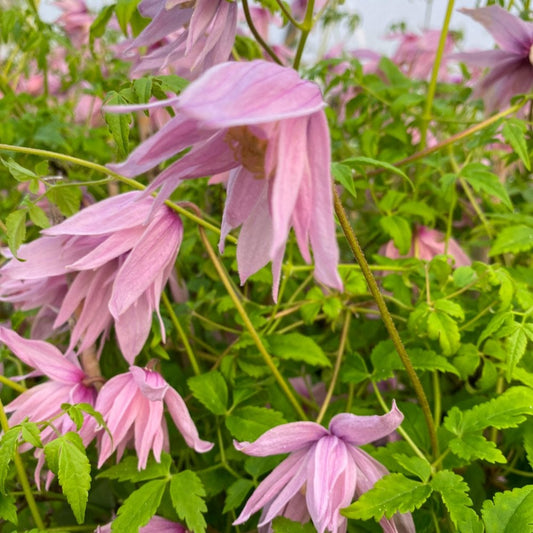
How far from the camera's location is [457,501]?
0.46 metres

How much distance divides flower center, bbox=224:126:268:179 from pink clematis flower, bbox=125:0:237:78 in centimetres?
11

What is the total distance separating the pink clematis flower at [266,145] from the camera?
34 centimetres

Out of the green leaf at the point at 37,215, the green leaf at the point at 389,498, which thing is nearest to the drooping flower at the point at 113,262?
the green leaf at the point at 37,215

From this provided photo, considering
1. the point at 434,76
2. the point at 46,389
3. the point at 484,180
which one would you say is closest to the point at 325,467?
the point at 46,389

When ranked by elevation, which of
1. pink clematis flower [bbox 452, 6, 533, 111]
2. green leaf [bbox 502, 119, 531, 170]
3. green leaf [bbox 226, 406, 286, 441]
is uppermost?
pink clematis flower [bbox 452, 6, 533, 111]

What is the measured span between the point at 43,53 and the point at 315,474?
0.74 meters

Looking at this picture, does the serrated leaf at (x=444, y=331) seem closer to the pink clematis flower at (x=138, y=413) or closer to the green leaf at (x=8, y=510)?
the pink clematis flower at (x=138, y=413)

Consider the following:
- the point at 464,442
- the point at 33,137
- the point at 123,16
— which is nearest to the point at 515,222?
the point at 464,442

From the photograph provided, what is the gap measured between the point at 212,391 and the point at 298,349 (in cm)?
9

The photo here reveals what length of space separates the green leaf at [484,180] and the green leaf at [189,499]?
0.40 m

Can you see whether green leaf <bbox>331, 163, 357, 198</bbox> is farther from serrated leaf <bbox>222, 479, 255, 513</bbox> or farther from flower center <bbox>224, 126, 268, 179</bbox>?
serrated leaf <bbox>222, 479, 255, 513</bbox>

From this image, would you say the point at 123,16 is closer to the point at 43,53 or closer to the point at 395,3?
the point at 43,53

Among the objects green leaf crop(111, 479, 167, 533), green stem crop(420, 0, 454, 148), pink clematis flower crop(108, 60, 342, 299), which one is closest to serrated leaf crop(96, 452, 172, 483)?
green leaf crop(111, 479, 167, 533)

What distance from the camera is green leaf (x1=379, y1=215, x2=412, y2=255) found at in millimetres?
752
